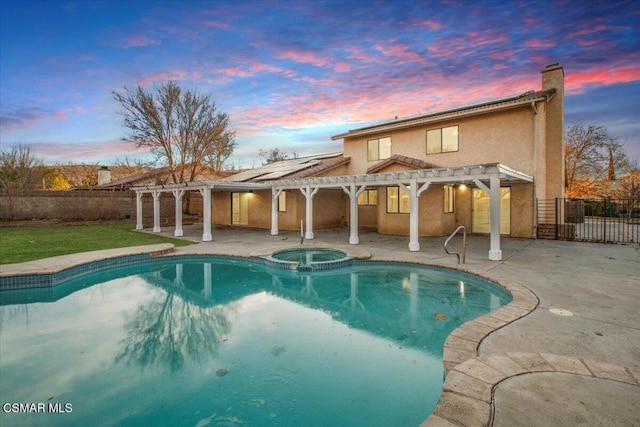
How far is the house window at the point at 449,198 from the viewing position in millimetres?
14281

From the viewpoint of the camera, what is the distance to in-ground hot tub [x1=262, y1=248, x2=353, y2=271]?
9070 millimetres

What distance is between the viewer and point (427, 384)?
3566mm

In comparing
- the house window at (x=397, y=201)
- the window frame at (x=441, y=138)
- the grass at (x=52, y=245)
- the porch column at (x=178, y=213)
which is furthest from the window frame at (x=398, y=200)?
the porch column at (x=178, y=213)

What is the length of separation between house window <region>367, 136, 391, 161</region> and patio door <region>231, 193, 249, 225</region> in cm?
810

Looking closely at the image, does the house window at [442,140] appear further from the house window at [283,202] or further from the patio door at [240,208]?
the patio door at [240,208]

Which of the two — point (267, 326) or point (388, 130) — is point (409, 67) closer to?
point (388, 130)

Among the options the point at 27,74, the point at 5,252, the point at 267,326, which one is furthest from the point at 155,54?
the point at 267,326

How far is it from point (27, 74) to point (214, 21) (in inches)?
419

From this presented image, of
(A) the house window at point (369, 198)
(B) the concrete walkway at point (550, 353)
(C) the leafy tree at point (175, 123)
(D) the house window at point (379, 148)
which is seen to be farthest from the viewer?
(C) the leafy tree at point (175, 123)

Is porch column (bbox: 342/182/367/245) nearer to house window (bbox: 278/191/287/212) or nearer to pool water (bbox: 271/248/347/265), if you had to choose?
pool water (bbox: 271/248/347/265)

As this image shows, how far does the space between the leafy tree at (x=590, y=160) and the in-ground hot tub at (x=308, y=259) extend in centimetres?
2472

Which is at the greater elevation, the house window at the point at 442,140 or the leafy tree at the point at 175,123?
the leafy tree at the point at 175,123

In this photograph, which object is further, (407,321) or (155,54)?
(155,54)

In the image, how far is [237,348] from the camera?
182 inches
